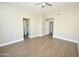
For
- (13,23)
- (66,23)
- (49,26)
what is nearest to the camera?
(49,26)

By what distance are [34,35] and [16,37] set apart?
2.33 feet

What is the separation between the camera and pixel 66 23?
358cm

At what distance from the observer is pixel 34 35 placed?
380cm

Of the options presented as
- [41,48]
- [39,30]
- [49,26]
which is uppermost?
[49,26]

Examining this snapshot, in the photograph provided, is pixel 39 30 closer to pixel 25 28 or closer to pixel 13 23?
pixel 25 28

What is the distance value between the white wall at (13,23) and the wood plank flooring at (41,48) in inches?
11.3

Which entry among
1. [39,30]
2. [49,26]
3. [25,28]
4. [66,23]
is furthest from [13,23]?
[66,23]

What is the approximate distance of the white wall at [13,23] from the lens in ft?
11.0

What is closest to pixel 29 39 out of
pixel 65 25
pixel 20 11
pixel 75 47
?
pixel 20 11

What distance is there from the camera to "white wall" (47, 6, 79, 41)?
333cm

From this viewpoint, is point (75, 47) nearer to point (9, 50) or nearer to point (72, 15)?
point (72, 15)

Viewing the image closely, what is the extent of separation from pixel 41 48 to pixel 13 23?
1.44m

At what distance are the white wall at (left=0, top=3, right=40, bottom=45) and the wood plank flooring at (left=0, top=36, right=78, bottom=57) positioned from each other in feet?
0.94

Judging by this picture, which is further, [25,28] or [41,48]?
[25,28]
